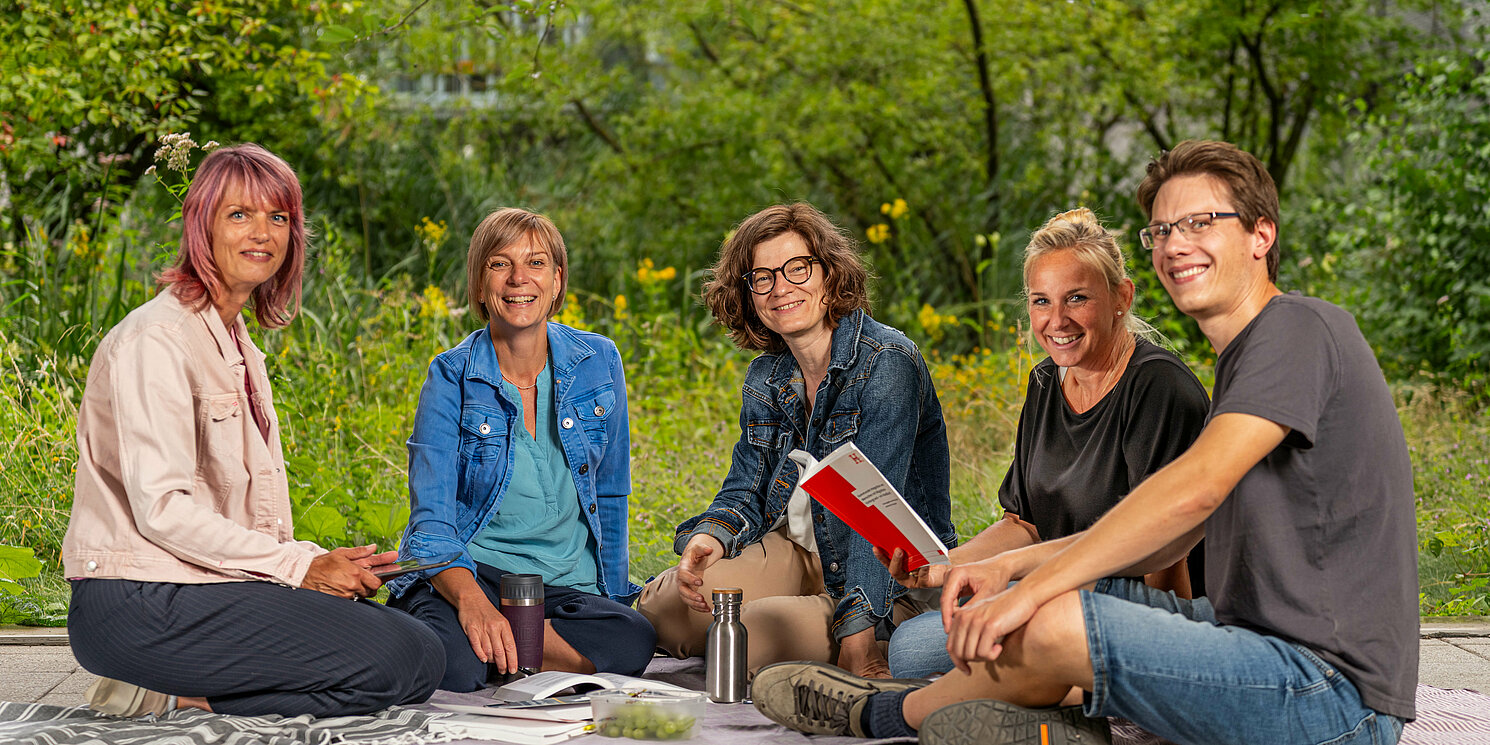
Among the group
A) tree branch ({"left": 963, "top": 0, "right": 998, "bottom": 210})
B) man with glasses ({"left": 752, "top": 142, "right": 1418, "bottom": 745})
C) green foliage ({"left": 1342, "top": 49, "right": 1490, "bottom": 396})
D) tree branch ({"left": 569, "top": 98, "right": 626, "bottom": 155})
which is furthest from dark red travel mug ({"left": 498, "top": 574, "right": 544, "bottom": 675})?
tree branch ({"left": 569, "top": 98, "right": 626, "bottom": 155})

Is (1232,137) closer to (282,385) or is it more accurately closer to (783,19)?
(783,19)

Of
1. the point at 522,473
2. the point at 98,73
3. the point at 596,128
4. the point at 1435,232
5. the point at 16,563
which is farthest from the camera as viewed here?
the point at 596,128

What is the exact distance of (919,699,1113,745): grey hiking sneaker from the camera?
2.18 meters

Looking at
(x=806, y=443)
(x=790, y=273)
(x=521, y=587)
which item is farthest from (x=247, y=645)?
(x=790, y=273)

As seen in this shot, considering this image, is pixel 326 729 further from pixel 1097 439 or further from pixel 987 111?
pixel 987 111

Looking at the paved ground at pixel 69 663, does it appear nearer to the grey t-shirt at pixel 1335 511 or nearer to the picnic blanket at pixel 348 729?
the picnic blanket at pixel 348 729

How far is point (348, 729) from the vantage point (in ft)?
8.54

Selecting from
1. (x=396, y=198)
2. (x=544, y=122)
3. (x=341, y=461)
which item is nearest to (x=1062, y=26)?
(x=544, y=122)

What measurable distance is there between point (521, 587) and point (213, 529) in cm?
74

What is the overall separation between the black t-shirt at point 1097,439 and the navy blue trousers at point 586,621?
1.05 metres

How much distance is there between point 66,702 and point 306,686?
0.77 metres

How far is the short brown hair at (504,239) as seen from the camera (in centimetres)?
323

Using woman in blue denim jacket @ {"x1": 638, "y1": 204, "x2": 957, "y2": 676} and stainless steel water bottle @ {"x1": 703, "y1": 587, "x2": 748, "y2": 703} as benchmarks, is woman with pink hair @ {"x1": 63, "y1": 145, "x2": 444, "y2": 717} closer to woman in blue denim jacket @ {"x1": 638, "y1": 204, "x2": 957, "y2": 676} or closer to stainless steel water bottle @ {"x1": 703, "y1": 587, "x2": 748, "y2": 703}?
stainless steel water bottle @ {"x1": 703, "y1": 587, "x2": 748, "y2": 703}

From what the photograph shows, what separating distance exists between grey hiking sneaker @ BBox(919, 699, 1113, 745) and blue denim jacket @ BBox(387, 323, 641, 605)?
136cm
